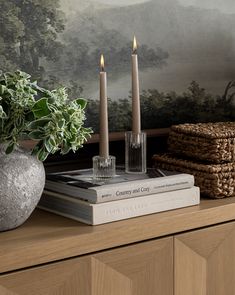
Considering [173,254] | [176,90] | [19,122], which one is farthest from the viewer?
[176,90]

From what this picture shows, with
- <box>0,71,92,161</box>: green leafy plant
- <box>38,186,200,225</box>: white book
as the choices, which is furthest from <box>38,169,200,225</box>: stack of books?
<box>0,71,92,161</box>: green leafy plant

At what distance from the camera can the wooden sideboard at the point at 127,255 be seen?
1.05 m

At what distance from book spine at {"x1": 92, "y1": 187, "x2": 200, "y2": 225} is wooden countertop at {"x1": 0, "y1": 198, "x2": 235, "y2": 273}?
0.01m

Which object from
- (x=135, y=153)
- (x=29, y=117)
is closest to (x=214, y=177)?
(x=135, y=153)

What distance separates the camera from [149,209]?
1.21 meters

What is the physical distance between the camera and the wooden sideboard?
3.44ft

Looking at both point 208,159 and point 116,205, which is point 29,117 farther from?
point 208,159

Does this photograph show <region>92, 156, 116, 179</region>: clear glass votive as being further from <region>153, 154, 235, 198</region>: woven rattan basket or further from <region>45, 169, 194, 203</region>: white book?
<region>153, 154, 235, 198</region>: woven rattan basket

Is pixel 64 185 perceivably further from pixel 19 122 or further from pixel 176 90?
pixel 176 90

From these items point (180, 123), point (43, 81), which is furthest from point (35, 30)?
point (180, 123)

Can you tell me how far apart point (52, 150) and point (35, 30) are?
32 centimetres

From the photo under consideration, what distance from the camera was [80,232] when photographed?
3.64ft

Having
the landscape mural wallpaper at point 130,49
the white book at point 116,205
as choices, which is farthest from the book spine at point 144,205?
the landscape mural wallpaper at point 130,49

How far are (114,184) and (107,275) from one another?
15 cm
